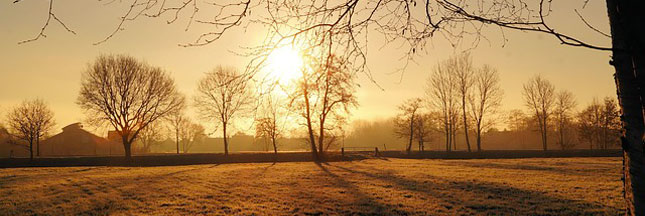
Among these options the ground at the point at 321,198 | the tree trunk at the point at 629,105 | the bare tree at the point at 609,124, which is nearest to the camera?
the tree trunk at the point at 629,105

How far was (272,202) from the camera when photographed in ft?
35.6

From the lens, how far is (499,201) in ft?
33.7

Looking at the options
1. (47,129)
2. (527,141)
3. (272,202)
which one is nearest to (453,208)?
(272,202)

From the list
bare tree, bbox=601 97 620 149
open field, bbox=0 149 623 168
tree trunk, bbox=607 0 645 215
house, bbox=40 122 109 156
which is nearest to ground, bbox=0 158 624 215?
tree trunk, bbox=607 0 645 215

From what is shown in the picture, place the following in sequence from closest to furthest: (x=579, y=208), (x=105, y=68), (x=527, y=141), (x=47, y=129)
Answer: (x=579, y=208) → (x=105, y=68) → (x=47, y=129) → (x=527, y=141)

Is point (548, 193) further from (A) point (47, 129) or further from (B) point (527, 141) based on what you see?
(B) point (527, 141)

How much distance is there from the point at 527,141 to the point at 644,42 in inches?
3925

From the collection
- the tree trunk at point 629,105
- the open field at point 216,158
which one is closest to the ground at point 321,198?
the tree trunk at point 629,105

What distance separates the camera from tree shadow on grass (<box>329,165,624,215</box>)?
29.4ft

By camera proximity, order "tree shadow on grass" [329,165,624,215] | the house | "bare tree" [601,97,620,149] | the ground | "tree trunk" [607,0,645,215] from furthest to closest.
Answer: the house
"bare tree" [601,97,620,149]
the ground
"tree shadow on grass" [329,165,624,215]
"tree trunk" [607,0,645,215]

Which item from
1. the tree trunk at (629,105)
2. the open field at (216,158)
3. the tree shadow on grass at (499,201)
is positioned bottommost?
the open field at (216,158)

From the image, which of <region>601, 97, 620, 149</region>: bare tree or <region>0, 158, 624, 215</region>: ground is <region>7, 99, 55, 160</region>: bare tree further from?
<region>601, 97, 620, 149</region>: bare tree

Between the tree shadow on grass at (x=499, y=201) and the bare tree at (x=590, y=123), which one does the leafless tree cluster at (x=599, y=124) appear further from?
the tree shadow on grass at (x=499, y=201)

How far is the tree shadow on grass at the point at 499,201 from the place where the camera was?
896 cm
